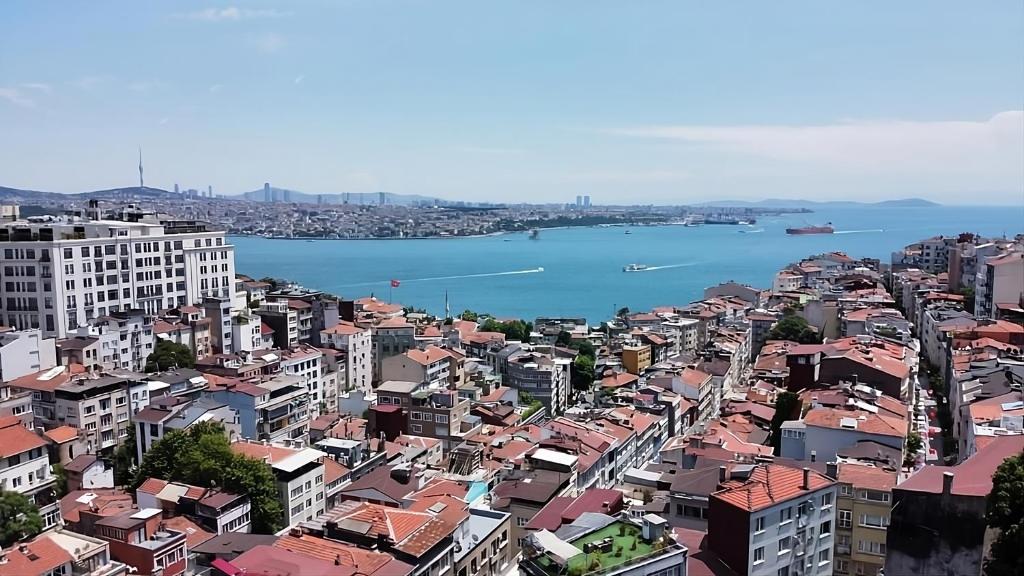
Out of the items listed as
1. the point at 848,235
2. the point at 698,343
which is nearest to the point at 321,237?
the point at 848,235

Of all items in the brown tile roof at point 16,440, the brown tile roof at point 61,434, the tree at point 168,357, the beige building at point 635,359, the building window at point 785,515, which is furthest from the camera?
the beige building at point 635,359

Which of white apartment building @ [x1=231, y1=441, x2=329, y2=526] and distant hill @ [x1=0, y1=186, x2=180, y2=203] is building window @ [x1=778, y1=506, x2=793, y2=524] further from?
distant hill @ [x1=0, y1=186, x2=180, y2=203]

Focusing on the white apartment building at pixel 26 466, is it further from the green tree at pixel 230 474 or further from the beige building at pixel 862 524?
the beige building at pixel 862 524

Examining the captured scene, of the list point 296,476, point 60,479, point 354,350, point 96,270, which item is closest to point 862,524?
point 296,476

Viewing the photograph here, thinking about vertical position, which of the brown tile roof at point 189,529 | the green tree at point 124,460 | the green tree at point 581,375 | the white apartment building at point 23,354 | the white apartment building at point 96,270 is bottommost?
the green tree at point 581,375

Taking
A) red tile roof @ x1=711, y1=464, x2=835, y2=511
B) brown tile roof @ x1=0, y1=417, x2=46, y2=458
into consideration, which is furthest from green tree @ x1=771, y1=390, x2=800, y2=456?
brown tile roof @ x1=0, y1=417, x2=46, y2=458

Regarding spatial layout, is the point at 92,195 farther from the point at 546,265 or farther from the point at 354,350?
the point at 354,350

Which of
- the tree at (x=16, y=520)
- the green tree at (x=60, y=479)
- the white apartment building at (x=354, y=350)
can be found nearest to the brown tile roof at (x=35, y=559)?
the tree at (x=16, y=520)
